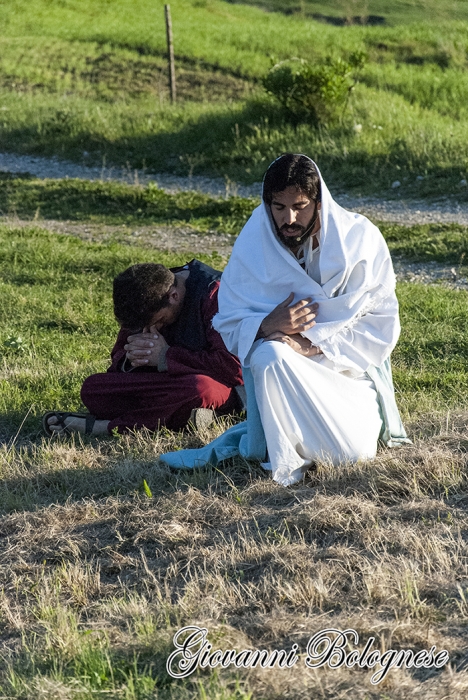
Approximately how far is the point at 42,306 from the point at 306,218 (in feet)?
12.6

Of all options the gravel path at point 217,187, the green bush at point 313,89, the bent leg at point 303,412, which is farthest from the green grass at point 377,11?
the bent leg at point 303,412

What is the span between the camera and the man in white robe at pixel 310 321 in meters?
4.10

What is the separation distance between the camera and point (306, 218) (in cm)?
427

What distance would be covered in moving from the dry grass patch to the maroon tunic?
34 cm

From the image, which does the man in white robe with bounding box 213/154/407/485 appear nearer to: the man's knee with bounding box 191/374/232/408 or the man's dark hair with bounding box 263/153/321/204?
the man's dark hair with bounding box 263/153/321/204

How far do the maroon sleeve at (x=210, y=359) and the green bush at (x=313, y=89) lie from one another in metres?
9.05

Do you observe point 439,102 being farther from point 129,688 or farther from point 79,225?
point 129,688

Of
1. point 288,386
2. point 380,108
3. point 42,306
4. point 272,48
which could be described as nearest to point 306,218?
point 288,386

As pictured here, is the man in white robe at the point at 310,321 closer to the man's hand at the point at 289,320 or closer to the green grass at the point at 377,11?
the man's hand at the point at 289,320

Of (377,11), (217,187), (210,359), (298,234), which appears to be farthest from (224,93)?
(298,234)

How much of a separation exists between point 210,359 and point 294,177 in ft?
4.26

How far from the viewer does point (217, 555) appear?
3.54 metres

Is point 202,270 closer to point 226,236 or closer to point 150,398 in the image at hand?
point 150,398

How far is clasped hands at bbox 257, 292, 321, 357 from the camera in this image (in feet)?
13.8
